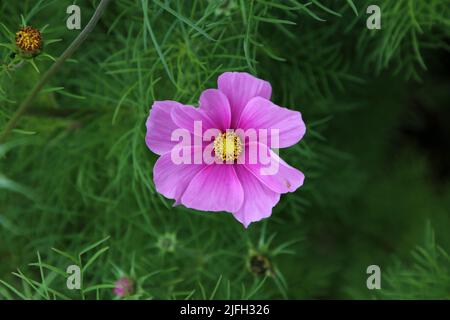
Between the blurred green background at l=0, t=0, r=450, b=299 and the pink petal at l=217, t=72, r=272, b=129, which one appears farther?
the blurred green background at l=0, t=0, r=450, b=299

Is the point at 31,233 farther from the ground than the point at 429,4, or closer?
closer

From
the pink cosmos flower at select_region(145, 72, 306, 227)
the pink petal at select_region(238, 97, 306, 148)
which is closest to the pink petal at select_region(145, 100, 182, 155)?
the pink cosmos flower at select_region(145, 72, 306, 227)

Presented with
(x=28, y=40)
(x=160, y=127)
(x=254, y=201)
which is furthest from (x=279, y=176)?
(x=28, y=40)

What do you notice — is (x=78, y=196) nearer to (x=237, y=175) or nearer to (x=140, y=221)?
(x=140, y=221)

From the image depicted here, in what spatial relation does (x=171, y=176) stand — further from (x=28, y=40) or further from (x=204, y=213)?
(x=204, y=213)

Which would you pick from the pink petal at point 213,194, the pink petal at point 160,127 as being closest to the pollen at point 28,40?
the pink petal at point 160,127

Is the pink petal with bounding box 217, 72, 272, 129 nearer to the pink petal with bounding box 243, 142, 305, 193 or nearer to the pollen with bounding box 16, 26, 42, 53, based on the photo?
the pink petal with bounding box 243, 142, 305, 193

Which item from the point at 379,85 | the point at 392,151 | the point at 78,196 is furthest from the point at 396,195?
the point at 78,196
